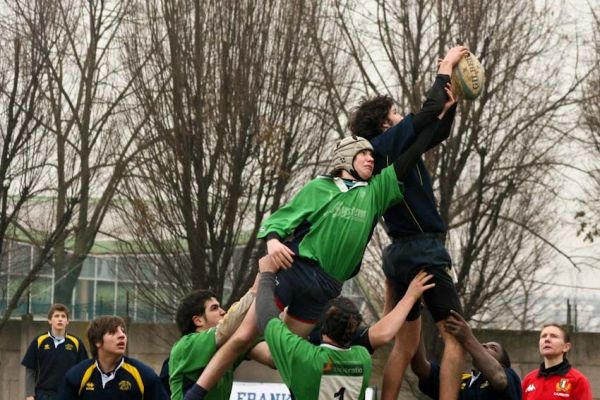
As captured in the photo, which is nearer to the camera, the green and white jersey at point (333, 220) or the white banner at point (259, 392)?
the green and white jersey at point (333, 220)

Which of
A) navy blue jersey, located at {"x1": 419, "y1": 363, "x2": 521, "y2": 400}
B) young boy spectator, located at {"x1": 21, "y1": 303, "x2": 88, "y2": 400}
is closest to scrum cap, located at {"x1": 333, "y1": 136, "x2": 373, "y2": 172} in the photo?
navy blue jersey, located at {"x1": 419, "y1": 363, "x2": 521, "y2": 400}

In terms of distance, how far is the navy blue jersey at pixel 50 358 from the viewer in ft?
57.9

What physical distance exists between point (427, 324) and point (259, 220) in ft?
10.6

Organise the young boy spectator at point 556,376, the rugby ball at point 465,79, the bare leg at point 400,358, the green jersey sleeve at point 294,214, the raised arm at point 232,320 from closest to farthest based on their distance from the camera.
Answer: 1. the green jersey sleeve at point 294,214
2. the raised arm at point 232,320
3. the rugby ball at point 465,79
4. the bare leg at point 400,358
5. the young boy spectator at point 556,376

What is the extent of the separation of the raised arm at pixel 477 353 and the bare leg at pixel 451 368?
54 millimetres

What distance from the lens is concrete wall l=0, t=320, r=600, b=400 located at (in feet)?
75.2

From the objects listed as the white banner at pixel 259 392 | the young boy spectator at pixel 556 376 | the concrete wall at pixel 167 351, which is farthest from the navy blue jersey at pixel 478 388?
the concrete wall at pixel 167 351

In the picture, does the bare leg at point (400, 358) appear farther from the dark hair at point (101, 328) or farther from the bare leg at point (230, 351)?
the dark hair at point (101, 328)

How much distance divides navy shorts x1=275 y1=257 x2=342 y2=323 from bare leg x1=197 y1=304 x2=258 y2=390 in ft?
0.86

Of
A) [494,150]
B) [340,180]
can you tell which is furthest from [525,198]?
[340,180]

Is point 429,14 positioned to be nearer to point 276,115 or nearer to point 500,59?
point 500,59

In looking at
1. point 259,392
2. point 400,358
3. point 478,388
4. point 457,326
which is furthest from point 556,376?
point 259,392

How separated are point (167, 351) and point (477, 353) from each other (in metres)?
16.1

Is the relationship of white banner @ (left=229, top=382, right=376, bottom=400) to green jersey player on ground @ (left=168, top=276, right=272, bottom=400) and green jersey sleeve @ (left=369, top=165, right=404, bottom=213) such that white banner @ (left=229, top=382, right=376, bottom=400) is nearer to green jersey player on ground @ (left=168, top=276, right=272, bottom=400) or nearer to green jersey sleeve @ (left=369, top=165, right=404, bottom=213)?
green jersey player on ground @ (left=168, top=276, right=272, bottom=400)
